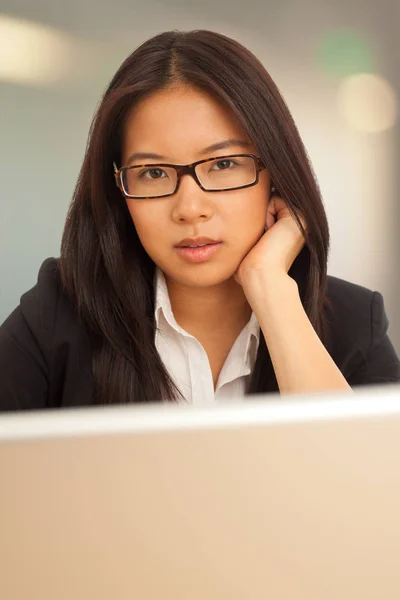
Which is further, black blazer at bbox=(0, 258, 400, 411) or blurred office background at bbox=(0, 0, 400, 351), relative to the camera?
blurred office background at bbox=(0, 0, 400, 351)

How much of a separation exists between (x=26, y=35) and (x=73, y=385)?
75 centimetres

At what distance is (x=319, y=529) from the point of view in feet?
1.08

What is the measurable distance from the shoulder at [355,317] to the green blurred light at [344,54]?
20.4 inches

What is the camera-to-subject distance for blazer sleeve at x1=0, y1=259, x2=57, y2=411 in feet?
4.17

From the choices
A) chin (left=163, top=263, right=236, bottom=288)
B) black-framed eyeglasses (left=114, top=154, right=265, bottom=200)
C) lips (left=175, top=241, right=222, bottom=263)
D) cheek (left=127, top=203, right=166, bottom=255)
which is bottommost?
chin (left=163, top=263, right=236, bottom=288)

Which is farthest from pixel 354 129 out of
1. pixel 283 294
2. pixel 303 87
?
pixel 283 294

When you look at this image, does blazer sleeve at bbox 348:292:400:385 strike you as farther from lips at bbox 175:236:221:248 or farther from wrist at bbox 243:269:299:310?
lips at bbox 175:236:221:248

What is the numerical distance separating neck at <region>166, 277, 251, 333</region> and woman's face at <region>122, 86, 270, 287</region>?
8cm

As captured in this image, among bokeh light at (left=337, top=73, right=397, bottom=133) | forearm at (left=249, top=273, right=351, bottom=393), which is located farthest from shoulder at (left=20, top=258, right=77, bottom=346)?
bokeh light at (left=337, top=73, right=397, bottom=133)

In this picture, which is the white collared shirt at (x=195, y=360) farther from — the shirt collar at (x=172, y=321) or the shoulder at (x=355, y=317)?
the shoulder at (x=355, y=317)

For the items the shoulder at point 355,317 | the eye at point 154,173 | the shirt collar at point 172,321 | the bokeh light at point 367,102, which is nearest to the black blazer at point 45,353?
the shirt collar at point 172,321

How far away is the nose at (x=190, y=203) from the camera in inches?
48.2

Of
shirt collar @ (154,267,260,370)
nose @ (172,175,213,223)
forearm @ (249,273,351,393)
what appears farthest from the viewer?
Answer: shirt collar @ (154,267,260,370)

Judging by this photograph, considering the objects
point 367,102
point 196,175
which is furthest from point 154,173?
point 367,102
